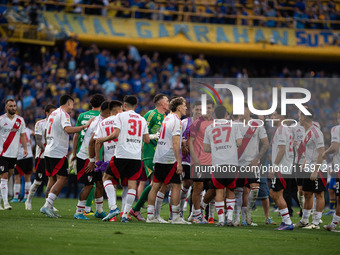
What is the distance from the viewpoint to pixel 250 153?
1290 centimetres

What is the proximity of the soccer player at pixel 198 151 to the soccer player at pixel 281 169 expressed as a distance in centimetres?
168

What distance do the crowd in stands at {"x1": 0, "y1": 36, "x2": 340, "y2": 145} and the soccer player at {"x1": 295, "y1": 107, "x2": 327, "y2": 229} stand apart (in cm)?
1163

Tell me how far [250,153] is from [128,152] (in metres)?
2.77

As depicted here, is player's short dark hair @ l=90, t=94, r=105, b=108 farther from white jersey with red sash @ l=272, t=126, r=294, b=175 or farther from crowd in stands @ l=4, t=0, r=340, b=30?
crowd in stands @ l=4, t=0, r=340, b=30

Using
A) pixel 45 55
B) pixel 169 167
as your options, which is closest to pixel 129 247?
pixel 169 167

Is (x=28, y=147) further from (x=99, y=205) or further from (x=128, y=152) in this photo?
(x=128, y=152)

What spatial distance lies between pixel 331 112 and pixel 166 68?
8872mm

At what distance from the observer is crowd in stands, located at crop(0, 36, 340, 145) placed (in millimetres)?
25656

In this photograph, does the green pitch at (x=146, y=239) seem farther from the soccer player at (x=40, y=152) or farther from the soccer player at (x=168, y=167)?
the soccer player at (x=40, y=152)

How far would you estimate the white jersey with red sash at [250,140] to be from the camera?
12.9m

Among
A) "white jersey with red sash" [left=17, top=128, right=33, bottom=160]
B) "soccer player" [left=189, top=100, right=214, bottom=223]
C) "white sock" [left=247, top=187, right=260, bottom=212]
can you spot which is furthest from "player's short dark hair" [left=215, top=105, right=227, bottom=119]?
"white jersey with red sash" [left=17, top=128, right=33, bottom=160]

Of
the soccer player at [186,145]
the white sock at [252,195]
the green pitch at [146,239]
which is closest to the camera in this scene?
the green pitch at [146,239]

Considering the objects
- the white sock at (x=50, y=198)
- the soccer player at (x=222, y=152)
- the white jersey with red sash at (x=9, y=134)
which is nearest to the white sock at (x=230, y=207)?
the soccer player at (x=222, y=152)

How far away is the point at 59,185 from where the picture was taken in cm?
1241
